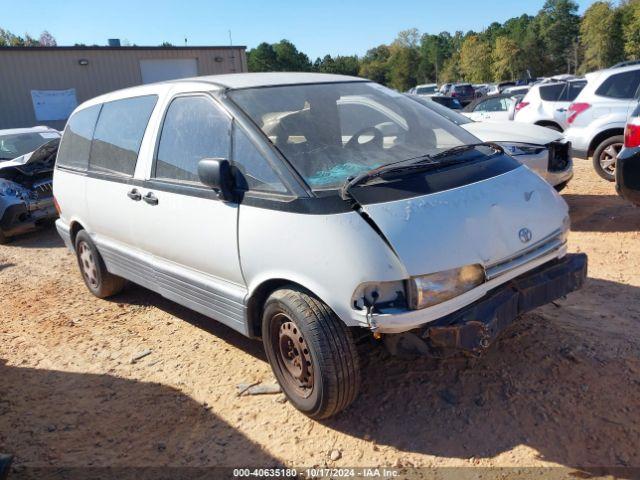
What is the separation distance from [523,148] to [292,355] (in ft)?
14.9

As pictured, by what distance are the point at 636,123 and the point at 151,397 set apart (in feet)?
15.6

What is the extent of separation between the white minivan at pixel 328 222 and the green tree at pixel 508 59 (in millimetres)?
61519

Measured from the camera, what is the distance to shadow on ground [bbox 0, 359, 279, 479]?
9.47 ft

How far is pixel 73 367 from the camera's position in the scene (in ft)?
13.1

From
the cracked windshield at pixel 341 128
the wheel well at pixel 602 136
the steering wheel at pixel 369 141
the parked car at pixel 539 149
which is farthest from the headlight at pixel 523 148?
the steering wheel at pixel 369 141

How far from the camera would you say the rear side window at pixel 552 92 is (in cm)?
1113

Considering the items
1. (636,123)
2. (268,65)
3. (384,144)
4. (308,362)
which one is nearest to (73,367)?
(308,362)

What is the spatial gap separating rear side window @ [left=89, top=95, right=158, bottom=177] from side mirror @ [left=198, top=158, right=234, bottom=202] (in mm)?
1187

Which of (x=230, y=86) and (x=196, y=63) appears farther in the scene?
(x=196, y=63)

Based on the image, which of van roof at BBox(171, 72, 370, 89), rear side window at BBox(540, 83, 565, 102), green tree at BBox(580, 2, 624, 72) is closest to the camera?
van roof at BBox(171, 72, 370, 89)

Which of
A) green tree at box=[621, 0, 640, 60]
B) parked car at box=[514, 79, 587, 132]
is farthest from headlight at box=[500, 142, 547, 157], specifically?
green tree at box=[621, 0, 640, 60]

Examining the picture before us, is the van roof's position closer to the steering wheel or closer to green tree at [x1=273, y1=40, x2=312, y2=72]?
the steering wheel

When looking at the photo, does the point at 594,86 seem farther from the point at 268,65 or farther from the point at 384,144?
the point at 268,65

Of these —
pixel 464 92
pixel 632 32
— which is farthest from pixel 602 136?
pixel 632 32
